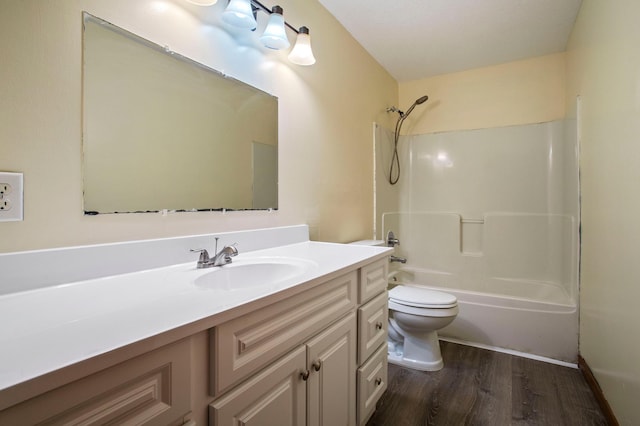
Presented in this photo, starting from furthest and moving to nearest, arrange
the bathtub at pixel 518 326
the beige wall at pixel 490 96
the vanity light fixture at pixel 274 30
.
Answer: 1. the beige wall at pixel 490 96
2. the bathtub at pixel 518 326
3. the vanity light fixture at pixel 274 30

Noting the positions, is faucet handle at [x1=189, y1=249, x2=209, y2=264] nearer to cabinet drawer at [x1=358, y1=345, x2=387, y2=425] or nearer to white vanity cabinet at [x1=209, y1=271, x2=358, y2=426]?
white vanity cabinet at [x1=209, y1=271, x2=358, y2=426]

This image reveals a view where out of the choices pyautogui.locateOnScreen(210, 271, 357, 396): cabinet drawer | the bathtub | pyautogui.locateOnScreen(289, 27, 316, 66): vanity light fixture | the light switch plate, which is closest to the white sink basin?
pyautogui.locateOnScreen(210, 271, 357, 396): cabinet drawer

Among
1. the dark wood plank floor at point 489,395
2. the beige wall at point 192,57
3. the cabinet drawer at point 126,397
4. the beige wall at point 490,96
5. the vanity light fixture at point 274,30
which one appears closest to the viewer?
the cabinet drawer at point 126,397

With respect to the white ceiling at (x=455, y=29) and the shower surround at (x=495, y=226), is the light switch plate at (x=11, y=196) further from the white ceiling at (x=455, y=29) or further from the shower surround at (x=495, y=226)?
the shower surround at (x=495, y=226)

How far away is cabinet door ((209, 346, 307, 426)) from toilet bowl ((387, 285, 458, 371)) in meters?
1.21

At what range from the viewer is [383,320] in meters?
1.52

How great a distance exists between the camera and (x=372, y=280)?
54.7 inches

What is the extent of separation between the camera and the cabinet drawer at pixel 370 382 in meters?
1.29

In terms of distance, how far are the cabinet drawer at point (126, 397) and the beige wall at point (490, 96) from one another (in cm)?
300

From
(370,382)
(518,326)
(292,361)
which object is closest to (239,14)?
(292,361)

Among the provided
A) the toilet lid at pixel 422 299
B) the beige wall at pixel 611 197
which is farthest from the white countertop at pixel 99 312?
the beige wall at pixel 611 197

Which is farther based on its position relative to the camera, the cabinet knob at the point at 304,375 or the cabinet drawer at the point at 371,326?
the cabinet drawer at the point at 371,326

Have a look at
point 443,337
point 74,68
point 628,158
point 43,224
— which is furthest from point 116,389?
point 443,337

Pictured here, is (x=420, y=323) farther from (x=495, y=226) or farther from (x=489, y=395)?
(x=495, y=226)
